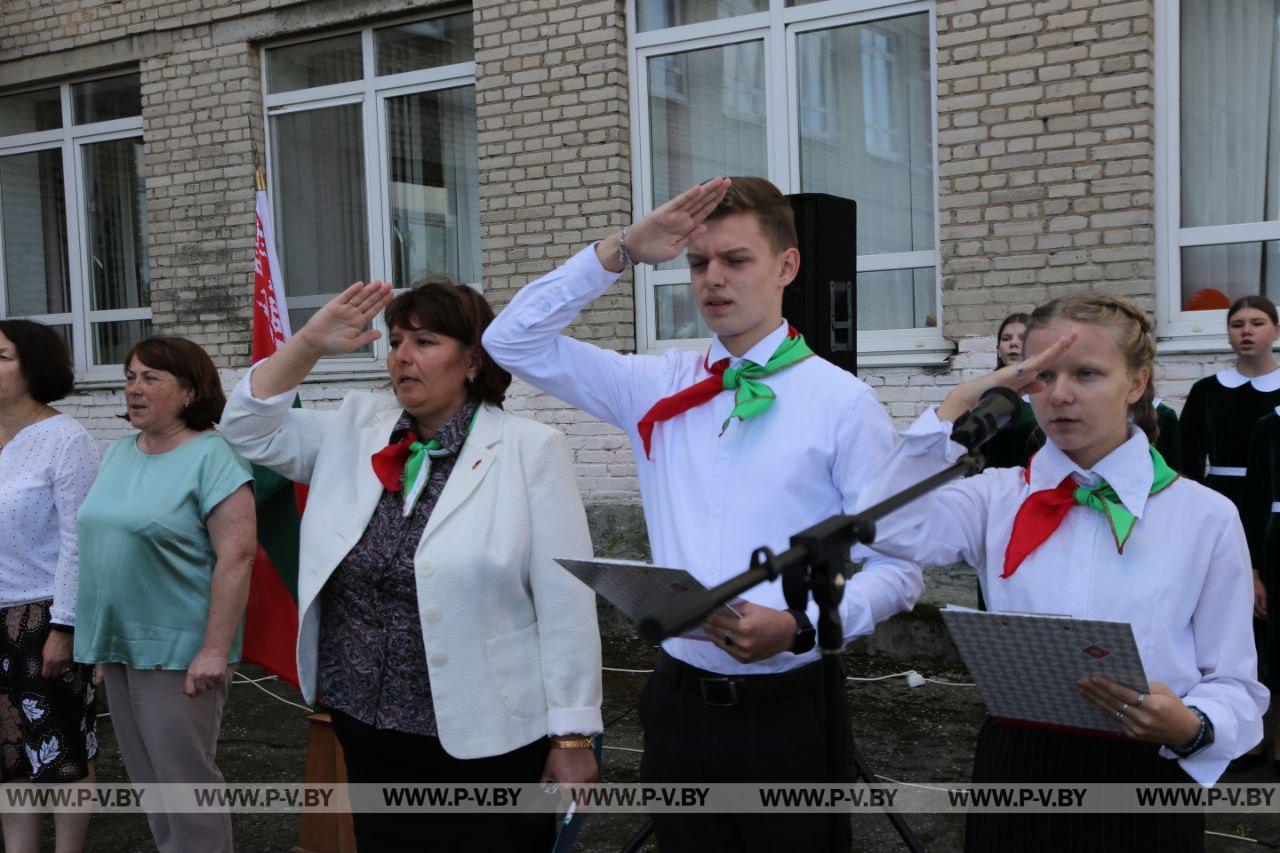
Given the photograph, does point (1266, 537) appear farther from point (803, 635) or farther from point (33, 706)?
point (33, 706)

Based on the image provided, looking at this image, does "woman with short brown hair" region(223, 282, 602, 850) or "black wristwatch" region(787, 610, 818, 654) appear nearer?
"black wristwatch" region(787, 610, 818, 654)

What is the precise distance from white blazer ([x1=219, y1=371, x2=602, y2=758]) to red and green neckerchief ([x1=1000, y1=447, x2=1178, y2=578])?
1.03 metres

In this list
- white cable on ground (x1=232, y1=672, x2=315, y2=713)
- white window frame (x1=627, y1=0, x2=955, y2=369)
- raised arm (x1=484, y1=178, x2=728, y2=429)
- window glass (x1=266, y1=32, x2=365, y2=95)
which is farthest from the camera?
window glass (x1=266, y1=32, x2=365, y2=95)

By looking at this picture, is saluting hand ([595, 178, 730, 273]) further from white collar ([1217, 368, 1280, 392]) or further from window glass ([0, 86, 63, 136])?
window glass ([0, 86, 63, 136])

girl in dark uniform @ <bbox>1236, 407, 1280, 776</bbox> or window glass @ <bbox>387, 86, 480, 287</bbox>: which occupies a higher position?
window glass @ <bbox>387, 86, 480, 287</bbox>

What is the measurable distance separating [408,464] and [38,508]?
1.81 meters

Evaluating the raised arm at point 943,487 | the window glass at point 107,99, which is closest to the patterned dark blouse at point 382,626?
the raised arm at point 943,487

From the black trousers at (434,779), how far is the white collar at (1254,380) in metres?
3.80

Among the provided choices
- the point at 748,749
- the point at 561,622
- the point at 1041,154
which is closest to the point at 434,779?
the point at 561,622

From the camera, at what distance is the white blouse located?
153 inches

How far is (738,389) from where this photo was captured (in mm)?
2416

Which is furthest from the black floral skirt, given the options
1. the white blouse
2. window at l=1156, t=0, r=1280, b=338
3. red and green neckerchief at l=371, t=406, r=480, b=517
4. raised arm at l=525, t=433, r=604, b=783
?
window at l=1156, t=0, r=1280, b=338

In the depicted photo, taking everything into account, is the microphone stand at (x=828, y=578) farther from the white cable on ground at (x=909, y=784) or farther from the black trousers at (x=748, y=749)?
the white cable on ground at (x=909, y=784)

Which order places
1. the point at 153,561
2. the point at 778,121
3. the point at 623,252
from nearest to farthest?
the point at 623,252 → the point at 153,561 → the point at 778,121
